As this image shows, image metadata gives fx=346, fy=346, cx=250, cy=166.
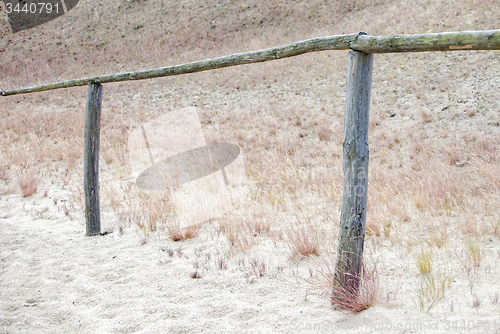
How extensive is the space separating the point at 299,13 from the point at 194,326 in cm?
2331

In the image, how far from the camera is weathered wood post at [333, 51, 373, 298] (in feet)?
7.91

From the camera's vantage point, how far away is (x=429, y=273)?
278 cm

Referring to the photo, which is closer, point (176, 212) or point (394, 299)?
point (394, 299)

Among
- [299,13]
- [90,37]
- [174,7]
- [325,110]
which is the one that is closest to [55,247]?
[325,110]

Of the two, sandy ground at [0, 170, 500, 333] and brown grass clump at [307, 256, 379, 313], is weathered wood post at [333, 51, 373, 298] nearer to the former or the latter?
brown grass clump at [307, 256, 379, 313]

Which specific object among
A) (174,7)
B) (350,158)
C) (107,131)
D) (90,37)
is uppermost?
(174,7)

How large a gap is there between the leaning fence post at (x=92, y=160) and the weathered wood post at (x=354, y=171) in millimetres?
3256

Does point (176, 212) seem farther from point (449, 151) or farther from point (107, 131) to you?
point (107, 131)

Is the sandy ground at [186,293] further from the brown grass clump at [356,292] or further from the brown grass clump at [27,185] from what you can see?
the brown grass clump at [27,185]

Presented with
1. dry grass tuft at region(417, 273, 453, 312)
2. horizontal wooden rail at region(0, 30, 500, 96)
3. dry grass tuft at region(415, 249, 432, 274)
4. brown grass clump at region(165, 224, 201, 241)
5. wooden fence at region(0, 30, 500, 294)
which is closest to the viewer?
horizontal wooden rail at region(0, 30, 500, 96)

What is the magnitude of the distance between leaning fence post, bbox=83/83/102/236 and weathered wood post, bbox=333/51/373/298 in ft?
10.7

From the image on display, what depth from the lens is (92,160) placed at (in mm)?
4551

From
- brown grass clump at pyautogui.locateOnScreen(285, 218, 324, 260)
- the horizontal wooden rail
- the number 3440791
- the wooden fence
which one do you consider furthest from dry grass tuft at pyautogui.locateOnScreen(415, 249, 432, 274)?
the number 3440791

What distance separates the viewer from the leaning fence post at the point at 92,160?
175 inches
